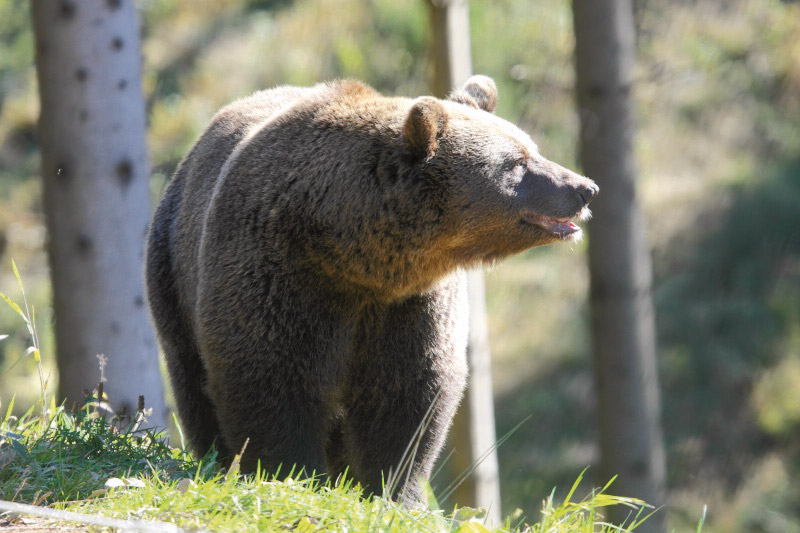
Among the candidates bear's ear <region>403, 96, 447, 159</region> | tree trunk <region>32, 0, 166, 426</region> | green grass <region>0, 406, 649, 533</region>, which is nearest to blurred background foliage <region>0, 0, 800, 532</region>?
tree trunk <region>32, 0, 166, 426</region>

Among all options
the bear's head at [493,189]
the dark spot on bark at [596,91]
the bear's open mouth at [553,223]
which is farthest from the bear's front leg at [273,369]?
the dark spot on bark at [596,91]

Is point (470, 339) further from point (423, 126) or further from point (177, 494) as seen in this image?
point (177, 494)

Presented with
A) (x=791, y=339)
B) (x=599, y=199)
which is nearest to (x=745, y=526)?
(x=791, y=339)

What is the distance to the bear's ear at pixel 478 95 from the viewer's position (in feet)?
14.7

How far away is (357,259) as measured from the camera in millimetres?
3963

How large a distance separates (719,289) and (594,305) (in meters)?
5.15

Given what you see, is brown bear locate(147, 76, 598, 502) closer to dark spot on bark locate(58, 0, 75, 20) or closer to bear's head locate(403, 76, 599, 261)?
bear's head locate(403, 76, 599, 261)

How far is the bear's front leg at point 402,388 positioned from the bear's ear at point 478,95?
0.84 meters

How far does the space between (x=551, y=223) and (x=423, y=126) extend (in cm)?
66

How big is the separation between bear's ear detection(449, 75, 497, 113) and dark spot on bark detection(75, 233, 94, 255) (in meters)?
2.18

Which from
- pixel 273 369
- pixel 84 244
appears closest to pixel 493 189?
pixel 273 369

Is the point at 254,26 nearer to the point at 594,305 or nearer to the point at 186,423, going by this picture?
the point at 594,305

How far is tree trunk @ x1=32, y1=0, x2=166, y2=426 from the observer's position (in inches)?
214

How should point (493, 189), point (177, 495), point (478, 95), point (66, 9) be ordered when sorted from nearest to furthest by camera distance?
point (177, 495) → point (493, 189) → point (478, 95) → point (66, 9)
